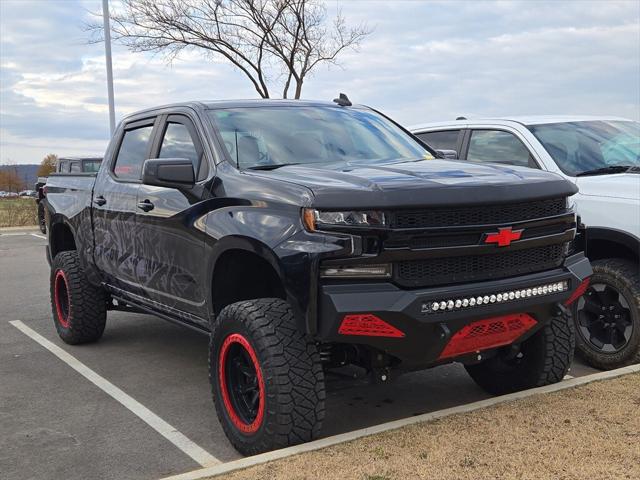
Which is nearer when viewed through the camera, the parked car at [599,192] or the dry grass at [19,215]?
the parked car at [599,192]

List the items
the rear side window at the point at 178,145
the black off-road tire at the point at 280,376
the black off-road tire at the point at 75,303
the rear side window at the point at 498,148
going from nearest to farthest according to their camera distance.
Result: the black off-road tire at the point at 280,376 < the rear side window at the point at 178,145 < the rear side window at the point at 498,148 < the black off-road tire at the point at 75,303

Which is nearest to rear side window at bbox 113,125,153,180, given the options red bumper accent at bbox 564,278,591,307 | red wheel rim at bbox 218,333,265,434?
red wheel rim at bbox 218,333,265,434

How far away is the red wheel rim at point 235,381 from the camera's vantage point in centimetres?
391

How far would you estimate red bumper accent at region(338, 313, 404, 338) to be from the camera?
3.41 metres

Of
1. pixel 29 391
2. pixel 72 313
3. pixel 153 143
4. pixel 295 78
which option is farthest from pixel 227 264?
pixel 295 78

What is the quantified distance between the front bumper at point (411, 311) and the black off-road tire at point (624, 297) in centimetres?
171

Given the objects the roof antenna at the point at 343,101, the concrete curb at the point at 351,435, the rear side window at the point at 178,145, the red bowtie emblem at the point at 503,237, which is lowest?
the concrete curb at the point at 351,435

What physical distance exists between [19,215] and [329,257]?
22221 mm

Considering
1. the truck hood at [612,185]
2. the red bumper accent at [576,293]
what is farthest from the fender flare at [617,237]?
the red bumper accent at [576,293]

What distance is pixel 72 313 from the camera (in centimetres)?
645

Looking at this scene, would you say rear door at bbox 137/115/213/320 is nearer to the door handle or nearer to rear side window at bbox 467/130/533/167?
the door handle

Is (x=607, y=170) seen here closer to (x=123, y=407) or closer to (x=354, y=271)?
(x=354, y=271)

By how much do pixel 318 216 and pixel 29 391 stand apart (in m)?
3.10

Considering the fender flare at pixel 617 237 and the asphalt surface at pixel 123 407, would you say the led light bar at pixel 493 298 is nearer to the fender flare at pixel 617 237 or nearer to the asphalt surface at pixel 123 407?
the asphalt surface at pixel 123 407
